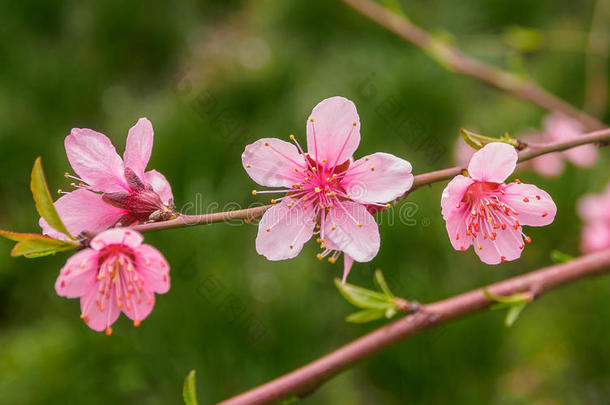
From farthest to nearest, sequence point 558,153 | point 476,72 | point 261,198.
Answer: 1. point 261,198
2. point 558,153
3. point 476,72

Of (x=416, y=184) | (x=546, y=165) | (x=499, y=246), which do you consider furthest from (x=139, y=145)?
(x=546, y=165)

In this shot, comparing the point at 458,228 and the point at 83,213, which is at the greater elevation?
the point at 83,213

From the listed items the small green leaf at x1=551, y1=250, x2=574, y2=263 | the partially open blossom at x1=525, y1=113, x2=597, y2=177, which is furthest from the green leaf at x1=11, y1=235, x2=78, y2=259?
the partially open blossom at x1=525, y1=113, x2=597, y2=177

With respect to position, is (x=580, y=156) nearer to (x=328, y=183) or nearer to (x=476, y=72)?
(x=476, y=72)

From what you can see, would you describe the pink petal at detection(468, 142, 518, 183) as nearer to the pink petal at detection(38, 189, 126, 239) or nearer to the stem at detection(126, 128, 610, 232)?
the stem at detection(126, 128, 610, 232)

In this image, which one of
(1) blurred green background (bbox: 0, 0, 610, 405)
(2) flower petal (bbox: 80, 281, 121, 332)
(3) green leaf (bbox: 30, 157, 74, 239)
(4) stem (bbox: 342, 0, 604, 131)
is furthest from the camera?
(1) blurred green background (bbox: 0, 0, 610, 405)

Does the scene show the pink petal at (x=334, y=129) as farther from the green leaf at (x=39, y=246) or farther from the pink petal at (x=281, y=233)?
the green leaf at (x=39, y=246)
